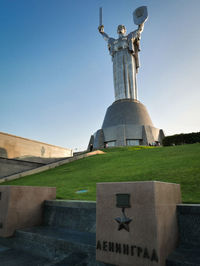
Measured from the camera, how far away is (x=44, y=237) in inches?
173

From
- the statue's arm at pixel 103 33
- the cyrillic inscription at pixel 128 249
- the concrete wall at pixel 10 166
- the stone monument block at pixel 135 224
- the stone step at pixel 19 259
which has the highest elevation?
the statue's arm at pixel 103 33

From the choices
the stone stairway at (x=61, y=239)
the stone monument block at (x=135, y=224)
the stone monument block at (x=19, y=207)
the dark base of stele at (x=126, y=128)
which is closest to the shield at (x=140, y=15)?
the dark base of stele at (x=126, y=128)

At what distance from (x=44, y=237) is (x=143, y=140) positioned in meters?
37.8

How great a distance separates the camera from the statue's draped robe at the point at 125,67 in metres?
45.4

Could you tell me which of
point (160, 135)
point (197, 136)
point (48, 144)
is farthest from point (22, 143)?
point (160, 135)

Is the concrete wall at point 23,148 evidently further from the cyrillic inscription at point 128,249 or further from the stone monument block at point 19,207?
the cyrillic inscription at point 128,249

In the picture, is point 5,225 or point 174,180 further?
point 174,180

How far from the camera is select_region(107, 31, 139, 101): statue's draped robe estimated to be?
45438mm

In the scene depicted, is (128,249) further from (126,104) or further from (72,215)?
(126,104)

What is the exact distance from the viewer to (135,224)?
3131 mm

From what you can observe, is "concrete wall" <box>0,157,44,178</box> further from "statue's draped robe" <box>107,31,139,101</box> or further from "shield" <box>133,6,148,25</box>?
"shield" <box>133,6,148,25</box>

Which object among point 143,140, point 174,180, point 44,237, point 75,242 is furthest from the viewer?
point 143,140

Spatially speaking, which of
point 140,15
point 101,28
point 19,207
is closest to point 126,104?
point 101,28

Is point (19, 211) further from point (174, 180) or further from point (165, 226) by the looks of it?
point (174, 180)
